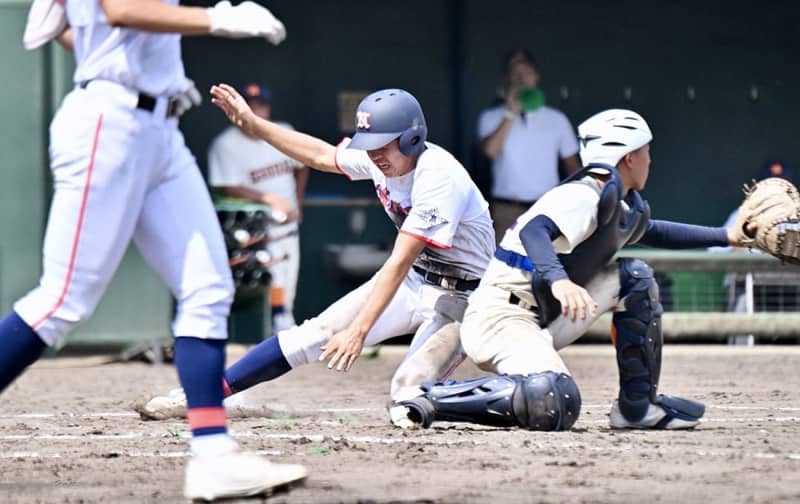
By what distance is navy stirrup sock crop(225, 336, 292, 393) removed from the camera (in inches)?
235

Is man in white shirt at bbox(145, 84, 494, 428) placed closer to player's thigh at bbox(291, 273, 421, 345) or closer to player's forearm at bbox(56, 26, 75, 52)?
player's thigh at bbox(291, 273, 421, 345)

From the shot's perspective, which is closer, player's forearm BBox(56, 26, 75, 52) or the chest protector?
player's forearm BBox(56, 26, 75, 52)

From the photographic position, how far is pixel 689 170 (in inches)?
498

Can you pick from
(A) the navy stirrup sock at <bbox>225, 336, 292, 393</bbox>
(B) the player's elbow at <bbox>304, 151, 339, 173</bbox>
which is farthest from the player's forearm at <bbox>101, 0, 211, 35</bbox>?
(B) the player's elbow at <bbox>304, 151, 339, 173</bbox>

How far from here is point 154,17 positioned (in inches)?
157

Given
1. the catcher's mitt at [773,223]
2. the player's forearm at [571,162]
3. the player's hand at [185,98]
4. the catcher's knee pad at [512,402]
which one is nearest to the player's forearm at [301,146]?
the catcher's knee pad at [512,402]

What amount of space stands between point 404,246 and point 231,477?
5.77 ft

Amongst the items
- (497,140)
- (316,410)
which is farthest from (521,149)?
(316,410)

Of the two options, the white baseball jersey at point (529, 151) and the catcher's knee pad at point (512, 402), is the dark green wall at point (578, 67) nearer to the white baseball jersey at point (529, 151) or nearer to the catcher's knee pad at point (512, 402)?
the white baseball jersey at point (529, 151)

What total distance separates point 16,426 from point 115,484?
1956 millimetres

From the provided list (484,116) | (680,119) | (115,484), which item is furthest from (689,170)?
(115,484)

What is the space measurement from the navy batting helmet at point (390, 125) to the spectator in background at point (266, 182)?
15.7 ft

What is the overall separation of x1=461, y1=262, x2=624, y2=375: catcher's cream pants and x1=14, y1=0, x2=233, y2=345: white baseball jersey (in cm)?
171

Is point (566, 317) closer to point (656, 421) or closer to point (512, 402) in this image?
point (512, 402)
